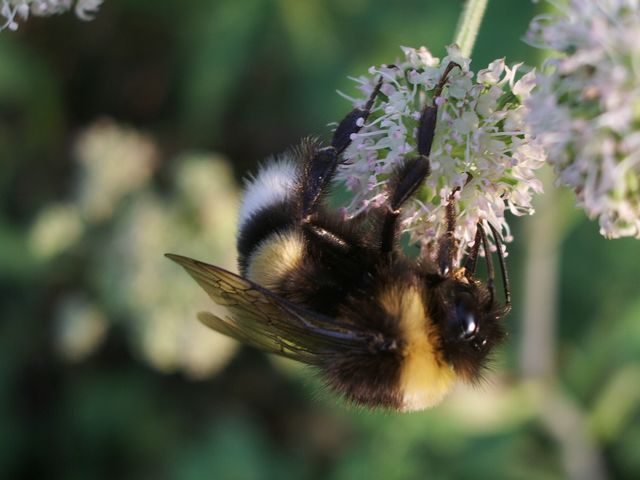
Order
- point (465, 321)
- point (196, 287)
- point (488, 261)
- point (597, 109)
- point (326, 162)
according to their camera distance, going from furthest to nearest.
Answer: point (196, 287) < point (326, 162) < point (488, 261) < point (465, 321) < point (597, 109)

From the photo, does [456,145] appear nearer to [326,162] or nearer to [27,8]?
[326,162]

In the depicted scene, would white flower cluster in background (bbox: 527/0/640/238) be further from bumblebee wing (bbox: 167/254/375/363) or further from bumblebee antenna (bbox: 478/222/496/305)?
bumblebee wing (bbox: 167/254/375/363)

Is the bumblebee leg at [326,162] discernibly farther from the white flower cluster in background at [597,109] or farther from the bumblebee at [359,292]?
the white flower cluster in background at [597,109]

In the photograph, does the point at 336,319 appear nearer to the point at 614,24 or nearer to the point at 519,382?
the point at 614,24

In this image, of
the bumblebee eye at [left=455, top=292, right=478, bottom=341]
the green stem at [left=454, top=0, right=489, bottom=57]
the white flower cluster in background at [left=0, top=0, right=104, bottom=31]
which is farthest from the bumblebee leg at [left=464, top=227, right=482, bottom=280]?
the white flower cluster in background at [left=0, top=0, right=104, bottom=31]

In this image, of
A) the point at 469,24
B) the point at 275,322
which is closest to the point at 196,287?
the point at 275,322

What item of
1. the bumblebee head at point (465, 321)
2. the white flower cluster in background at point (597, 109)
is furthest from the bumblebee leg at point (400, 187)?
the white flower cluster in background at point (597, 109)
